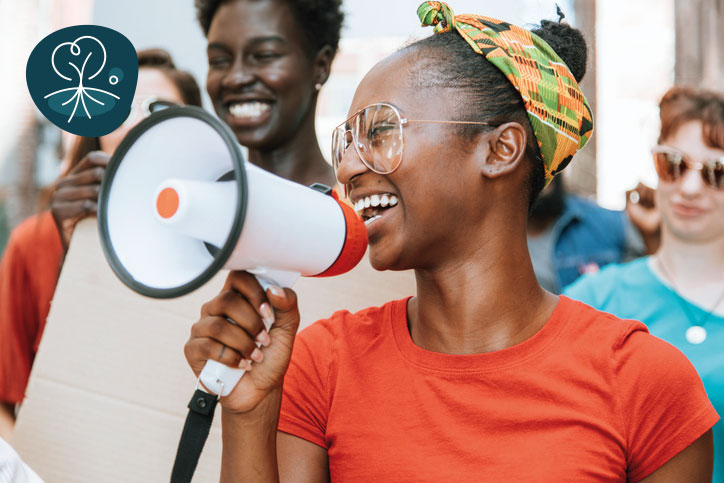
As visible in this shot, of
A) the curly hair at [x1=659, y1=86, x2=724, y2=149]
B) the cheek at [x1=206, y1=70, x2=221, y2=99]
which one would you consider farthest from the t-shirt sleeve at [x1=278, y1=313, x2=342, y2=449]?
the curly hair at [x1=659, y1=86, x2=724, y2=149]

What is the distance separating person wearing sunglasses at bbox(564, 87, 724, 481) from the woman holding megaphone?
2.68 feet

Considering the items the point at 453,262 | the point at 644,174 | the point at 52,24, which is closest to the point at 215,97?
the point at 52,24

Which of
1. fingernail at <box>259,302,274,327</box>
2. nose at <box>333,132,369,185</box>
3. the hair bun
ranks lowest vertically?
fingernail at <box>259,302,274,327</box>

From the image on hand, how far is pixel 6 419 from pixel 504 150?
5.23ft

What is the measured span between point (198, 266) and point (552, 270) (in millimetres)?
1922

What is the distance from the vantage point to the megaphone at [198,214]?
101cm

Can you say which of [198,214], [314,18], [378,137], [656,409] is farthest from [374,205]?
[314,18]

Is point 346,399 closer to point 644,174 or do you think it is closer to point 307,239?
point 307,239

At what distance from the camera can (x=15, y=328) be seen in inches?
88.0

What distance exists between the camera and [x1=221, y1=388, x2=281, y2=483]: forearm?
129cm

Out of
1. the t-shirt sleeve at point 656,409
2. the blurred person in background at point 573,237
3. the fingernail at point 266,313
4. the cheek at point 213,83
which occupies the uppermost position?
the cheek at point 213,83

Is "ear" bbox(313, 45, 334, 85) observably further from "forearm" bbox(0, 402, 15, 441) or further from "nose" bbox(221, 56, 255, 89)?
"forearm" bbox(0, 402, 15, 441)

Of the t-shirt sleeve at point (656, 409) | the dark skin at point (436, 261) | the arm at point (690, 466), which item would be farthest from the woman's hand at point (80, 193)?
the arm at point (690, 466)

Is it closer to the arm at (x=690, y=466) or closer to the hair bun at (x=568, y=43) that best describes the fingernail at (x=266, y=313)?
the arm at (x=690, y=466)
